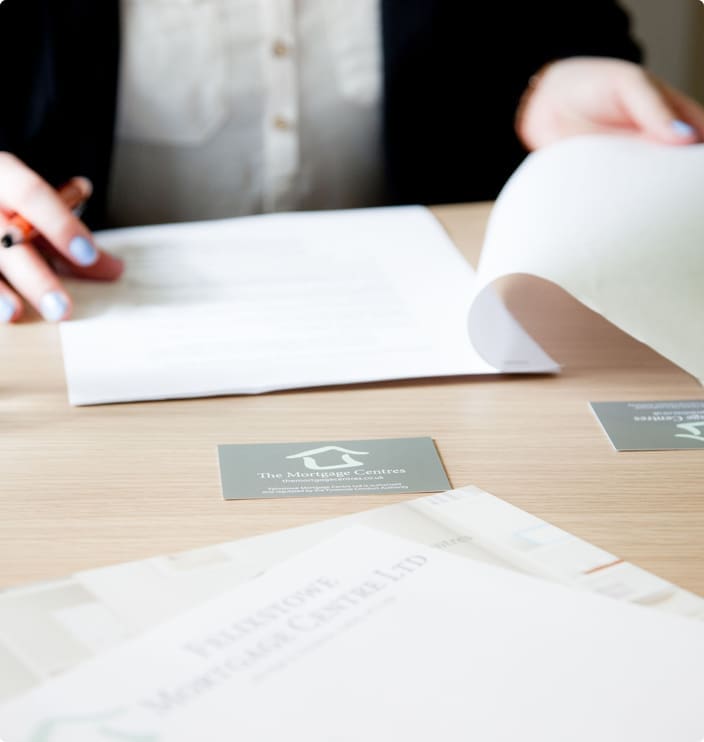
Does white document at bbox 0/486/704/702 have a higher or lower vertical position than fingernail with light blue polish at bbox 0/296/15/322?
lower

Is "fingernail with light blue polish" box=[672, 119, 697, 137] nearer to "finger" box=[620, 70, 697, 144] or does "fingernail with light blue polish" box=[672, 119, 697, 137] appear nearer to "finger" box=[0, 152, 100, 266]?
"finger" box=[620, 70, 697, 144]

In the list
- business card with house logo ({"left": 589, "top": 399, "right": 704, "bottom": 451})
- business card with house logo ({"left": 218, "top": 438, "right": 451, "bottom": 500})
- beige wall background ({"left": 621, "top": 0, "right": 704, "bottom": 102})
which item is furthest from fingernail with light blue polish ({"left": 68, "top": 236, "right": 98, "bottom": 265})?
beige wall background ({"left": 621, "top": 0, "right": 704, "bottom": 102})

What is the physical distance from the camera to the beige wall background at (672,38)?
213 centimetres

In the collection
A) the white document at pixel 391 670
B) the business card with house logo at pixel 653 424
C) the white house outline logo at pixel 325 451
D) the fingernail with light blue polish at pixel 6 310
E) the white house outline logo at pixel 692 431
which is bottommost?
the white house outline logo at pixel 692 431

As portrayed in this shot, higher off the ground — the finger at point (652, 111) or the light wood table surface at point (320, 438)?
the finger at point (652, 111)

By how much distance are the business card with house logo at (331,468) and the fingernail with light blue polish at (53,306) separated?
223mm

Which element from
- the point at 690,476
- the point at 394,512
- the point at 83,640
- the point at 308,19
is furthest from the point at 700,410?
the point at 308,19

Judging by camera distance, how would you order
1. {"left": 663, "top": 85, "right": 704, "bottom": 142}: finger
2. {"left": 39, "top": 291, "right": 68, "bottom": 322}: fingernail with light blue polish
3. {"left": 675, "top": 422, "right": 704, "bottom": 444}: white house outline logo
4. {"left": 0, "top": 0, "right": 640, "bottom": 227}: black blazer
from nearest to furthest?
{"left": 675, "top": 422, "right": 704, "bottom": 444}: white house outline logo < {"left": 39, "top": 291, "right": 68, "bottom": 322}: fingernail with light blue polish < {"left": 663, "top": 85, "right": 704, "bottom": 142}: finger < {"left": 0, "top": 0, "right": 640, "bottom": 227}: black blazer

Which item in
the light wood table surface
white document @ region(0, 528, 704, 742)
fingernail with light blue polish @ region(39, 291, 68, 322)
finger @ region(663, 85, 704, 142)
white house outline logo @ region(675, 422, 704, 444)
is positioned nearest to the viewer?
white document @ region(0, 528, 704, 742)

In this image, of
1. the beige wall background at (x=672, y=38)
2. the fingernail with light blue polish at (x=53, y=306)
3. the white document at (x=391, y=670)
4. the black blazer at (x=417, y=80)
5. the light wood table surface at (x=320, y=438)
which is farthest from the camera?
the beige wall background at (x=672, y=38)

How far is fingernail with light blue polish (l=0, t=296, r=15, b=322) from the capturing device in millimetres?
665

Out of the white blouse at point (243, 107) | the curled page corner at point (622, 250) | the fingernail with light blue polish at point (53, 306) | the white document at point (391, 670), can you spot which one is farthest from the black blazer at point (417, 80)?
the white document at point (391, 670)

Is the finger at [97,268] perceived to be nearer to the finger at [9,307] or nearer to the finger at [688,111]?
the finger at [9,307]

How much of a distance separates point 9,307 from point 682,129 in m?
0.50
